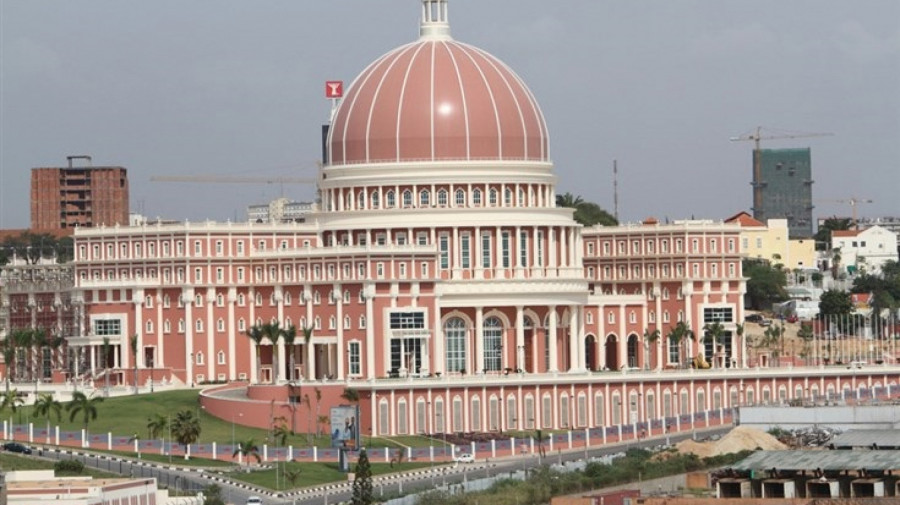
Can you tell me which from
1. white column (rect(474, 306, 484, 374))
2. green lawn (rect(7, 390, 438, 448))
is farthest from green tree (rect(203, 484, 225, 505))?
white column (rect(474, 306, 484, 374))

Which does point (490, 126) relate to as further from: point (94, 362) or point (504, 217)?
point (94, 362)

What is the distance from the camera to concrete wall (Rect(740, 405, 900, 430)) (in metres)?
164

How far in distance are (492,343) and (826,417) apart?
107ft

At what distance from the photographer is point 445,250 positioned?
19538 cm

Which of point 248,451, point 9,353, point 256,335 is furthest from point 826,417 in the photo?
point 9,353

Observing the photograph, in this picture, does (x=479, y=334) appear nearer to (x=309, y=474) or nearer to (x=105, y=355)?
(x=105, y=355)

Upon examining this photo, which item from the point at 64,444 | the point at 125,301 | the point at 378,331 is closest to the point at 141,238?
the point at 125,301

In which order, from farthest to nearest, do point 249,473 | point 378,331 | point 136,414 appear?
point 378,331 → point 136,414 → point 249,473

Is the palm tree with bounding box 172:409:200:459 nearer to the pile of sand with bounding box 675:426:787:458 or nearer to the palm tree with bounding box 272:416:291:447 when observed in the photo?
the palm tree with bounding box 272:416:291:447

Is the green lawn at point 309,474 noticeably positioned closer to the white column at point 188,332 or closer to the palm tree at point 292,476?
the palm tree at point 292,476

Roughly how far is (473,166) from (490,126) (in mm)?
2601

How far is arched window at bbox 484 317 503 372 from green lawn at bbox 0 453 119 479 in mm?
47092

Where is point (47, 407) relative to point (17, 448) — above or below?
above

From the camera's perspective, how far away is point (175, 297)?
196250 mm
